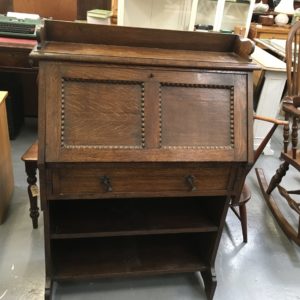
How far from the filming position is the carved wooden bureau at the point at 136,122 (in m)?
1.09

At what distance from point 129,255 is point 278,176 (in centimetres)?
122

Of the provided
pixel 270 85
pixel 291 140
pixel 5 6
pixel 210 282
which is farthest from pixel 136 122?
pixel 5 6

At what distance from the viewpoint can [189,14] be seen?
10.6ft

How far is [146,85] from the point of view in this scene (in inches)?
45.1

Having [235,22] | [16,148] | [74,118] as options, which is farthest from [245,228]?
[235,22]

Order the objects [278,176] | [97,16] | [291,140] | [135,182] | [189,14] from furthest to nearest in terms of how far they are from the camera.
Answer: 1. [189,14]
2. [97,16]
3. [278,176]
4. [291,140]
5. [135,182]

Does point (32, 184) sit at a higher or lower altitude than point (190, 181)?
lower

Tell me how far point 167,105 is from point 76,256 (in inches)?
34.0

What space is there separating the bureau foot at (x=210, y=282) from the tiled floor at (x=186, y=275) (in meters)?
0.04

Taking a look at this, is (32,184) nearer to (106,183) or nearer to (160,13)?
(106,183)

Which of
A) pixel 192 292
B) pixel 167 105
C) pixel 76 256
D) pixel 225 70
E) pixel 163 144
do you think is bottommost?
pixel 192 292

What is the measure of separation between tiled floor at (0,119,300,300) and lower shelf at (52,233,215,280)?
144 mm

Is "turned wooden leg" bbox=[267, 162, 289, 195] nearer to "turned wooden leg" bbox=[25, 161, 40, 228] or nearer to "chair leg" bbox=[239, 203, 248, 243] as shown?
"chair leg" bbox=[239, 203, 248, 243]

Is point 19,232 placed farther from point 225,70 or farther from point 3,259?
point 225,70
